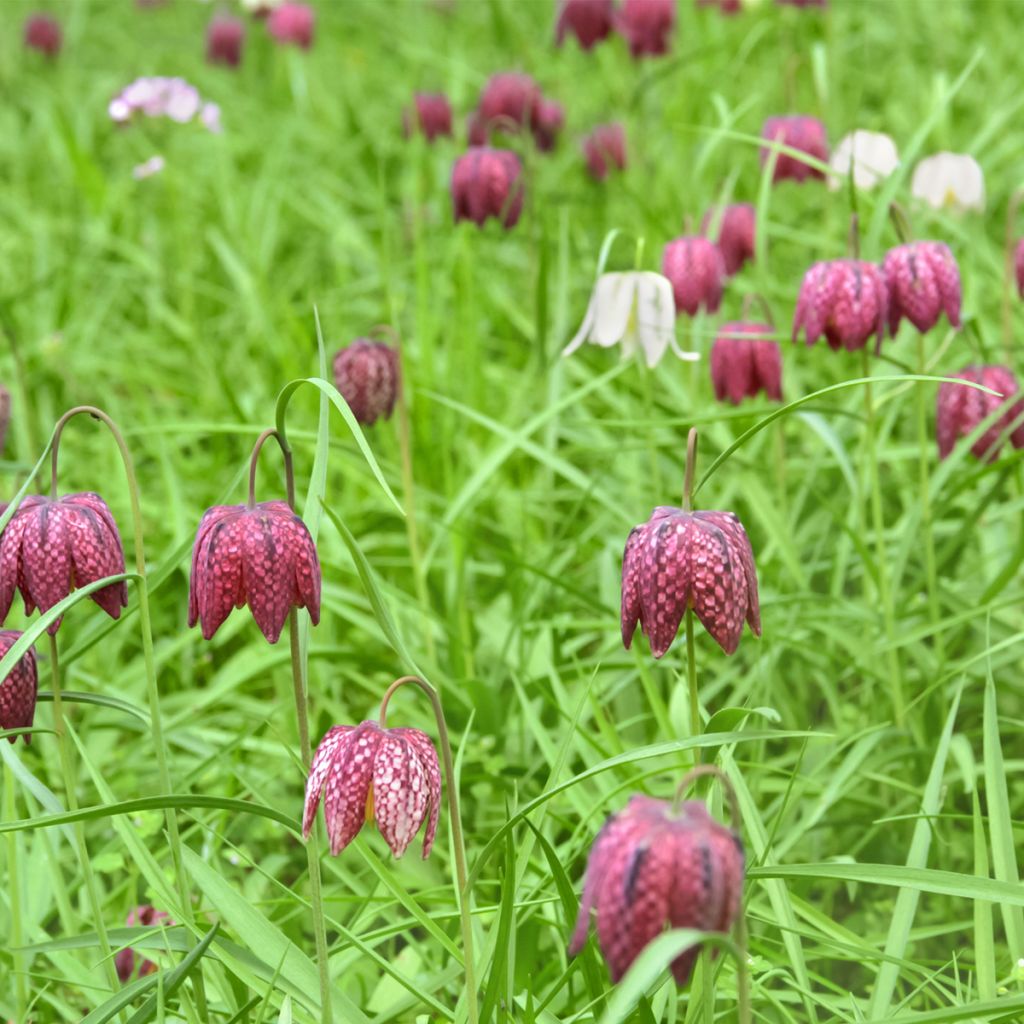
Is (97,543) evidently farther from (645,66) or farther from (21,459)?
(645,66)

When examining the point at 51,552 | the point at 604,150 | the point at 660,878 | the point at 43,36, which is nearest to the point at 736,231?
the point at 604,150

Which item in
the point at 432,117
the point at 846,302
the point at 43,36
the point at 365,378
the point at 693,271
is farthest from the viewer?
the point at 43,36

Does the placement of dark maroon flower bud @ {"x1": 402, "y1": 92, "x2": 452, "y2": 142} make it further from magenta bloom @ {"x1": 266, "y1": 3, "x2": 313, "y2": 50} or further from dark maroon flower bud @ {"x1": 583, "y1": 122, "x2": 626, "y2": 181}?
magenta bloom @ {"x1": 266, "y1": 3, "x2": 313, "y2": 50}

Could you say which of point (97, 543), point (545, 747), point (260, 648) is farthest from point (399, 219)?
point (97, 543)

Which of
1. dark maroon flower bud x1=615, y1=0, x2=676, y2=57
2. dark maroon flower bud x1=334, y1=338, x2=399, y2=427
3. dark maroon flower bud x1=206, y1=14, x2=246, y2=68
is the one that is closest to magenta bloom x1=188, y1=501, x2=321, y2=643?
dark maroon flower bud x1=334, y1=338, x2=399, y2=427

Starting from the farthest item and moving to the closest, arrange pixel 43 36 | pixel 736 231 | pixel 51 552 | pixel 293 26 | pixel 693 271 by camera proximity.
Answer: pixel 43 36, pixel 293 26, pixel 736 231, pixel 693 271, pixel 51 552

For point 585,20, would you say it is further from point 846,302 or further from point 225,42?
point 846,302

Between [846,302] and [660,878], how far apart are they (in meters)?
1.21

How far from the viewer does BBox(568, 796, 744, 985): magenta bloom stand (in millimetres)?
1041

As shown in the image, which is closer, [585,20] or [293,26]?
[585,20]

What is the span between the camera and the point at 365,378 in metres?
2.49

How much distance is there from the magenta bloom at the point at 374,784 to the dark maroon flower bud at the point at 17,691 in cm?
31

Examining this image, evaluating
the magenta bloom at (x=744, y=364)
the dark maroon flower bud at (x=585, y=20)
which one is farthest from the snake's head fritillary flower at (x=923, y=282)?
the dark maroon flower bud at (x=585, y=20)

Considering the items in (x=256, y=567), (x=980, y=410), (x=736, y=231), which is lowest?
(x=980, y=410)
